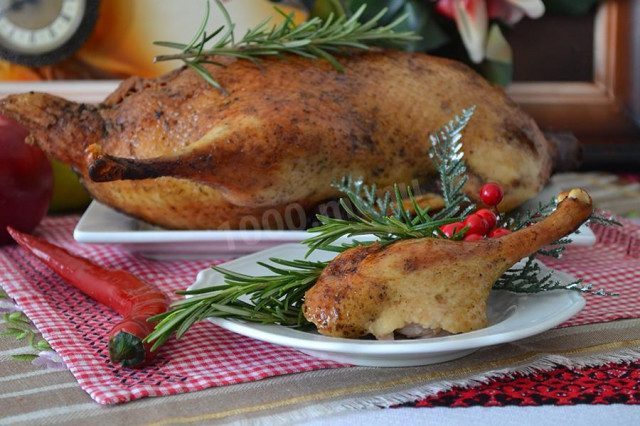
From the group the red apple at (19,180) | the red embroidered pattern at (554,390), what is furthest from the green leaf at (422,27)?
the red embroidered pattern at (554,390)

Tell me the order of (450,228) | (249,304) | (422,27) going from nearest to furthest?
(249,304)
(450,228)
(422,27)

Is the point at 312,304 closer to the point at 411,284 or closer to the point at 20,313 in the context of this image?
the point at 411,284

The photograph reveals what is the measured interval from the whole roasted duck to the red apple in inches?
8.5

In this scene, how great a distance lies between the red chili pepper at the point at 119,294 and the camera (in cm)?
108

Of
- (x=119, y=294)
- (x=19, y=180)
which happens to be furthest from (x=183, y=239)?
(x=19, y=180)

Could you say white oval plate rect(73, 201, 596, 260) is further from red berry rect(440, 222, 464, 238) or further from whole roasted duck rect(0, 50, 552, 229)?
red berry rect(440, 222, 464, 238)

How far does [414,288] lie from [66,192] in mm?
1260

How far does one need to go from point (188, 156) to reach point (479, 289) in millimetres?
532

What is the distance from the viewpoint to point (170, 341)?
46.7 inches

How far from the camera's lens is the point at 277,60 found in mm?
1614

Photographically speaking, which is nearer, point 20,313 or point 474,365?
point 474,365

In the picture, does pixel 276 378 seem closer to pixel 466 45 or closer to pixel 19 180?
pixel 19 180

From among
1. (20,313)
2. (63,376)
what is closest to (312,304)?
(63,376)

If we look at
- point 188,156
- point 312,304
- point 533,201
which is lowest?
point 533,201
